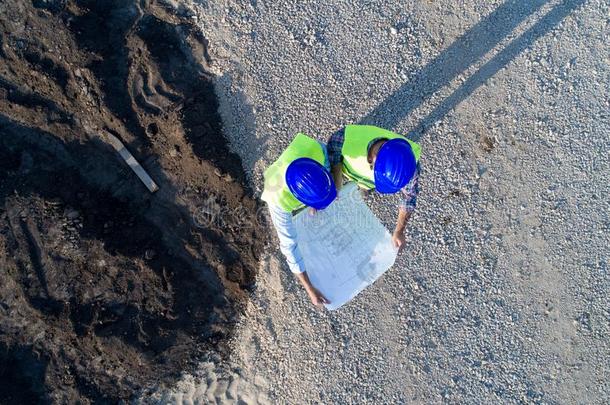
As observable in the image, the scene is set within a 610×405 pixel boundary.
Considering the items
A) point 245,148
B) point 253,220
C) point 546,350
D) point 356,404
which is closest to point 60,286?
point 253,220

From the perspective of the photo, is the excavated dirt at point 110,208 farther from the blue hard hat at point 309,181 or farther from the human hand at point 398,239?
the blue hard hat at point 309,181

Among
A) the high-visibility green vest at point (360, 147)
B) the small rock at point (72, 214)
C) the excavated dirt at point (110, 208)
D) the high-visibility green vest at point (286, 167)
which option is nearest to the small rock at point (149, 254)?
the excavated dirt at point (110, 208)

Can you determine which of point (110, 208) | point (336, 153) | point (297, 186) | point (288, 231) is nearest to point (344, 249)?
point (288, 231)

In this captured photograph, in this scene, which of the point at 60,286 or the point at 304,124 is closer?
the point at 60,286

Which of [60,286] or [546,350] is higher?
[60,286]

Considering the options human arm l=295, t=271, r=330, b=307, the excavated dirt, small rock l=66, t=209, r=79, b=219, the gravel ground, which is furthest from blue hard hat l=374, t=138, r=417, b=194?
small rock l=66, t=209, r=79, b=219

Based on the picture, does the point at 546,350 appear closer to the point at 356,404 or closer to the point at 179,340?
the point at 356,404

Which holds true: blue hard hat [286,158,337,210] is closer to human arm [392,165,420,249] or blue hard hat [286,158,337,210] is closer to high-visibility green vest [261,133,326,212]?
high-visibility green vest [261,133,326,212]
